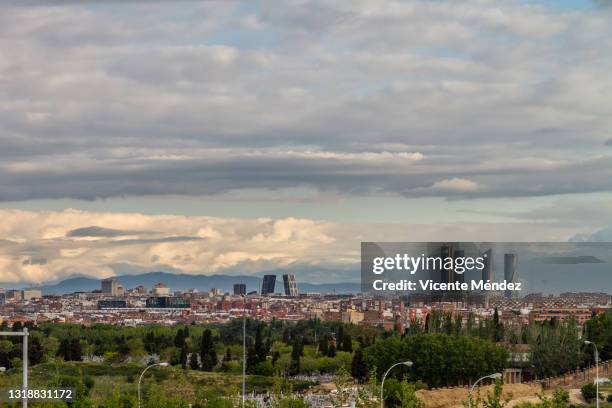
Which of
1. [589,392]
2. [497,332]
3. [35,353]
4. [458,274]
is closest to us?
[589,392]

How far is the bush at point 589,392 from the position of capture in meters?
98.4

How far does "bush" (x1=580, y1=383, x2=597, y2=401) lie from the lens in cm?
9844

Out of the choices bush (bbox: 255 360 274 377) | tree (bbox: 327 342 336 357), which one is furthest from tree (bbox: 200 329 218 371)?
tree (bbox: 327 342 336 357)

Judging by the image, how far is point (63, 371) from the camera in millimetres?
112312

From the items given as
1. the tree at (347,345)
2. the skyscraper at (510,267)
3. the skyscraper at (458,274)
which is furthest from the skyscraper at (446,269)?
the tree at (347,345)

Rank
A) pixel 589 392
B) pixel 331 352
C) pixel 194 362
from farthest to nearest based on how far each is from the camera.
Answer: pixel 331 352, pixel 194 362, pixel 589 392

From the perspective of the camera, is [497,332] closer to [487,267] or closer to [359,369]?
[359,369]

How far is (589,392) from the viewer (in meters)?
98.8

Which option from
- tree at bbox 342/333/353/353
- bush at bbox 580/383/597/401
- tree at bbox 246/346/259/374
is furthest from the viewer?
tree at bbox 342/333/353/353

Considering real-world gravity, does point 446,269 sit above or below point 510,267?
below

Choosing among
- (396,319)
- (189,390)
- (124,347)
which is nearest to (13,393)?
(189,390)

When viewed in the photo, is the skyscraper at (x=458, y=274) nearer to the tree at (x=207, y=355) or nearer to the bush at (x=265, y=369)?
the tree at (x=207, y=355)

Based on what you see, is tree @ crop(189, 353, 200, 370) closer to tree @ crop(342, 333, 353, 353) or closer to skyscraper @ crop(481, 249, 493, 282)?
tree @ crop(342, 333, 353, 353)

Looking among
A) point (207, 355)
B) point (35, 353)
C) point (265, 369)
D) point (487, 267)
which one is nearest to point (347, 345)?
point (207, 355)
